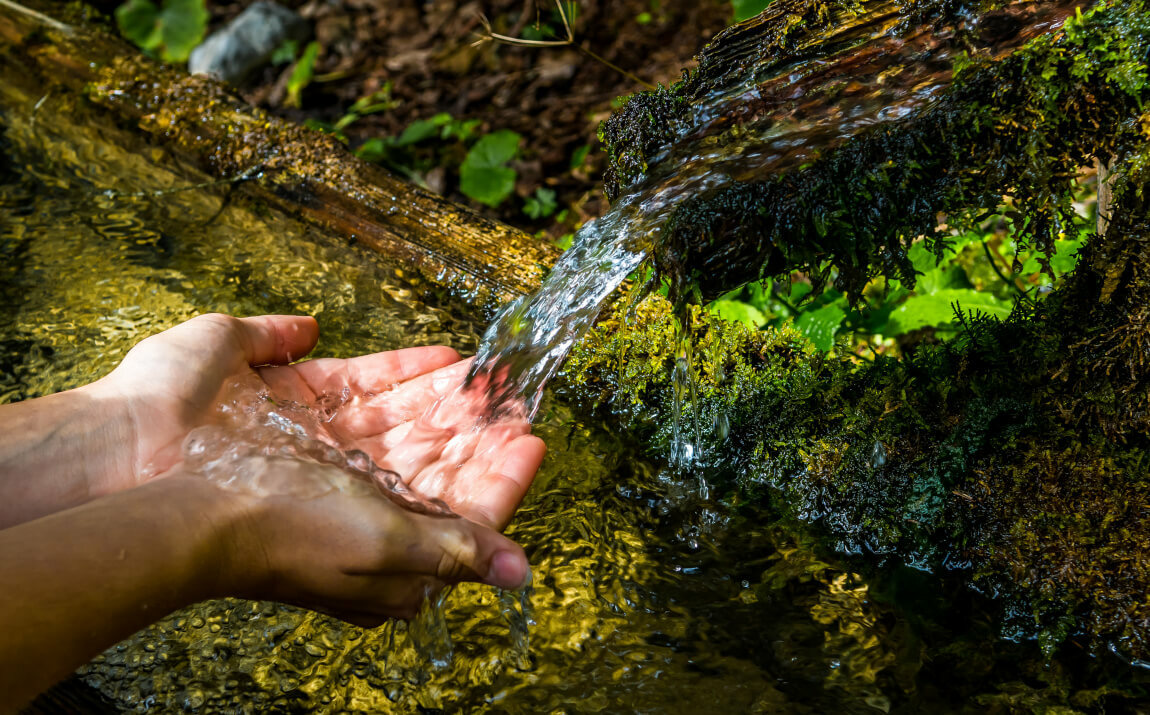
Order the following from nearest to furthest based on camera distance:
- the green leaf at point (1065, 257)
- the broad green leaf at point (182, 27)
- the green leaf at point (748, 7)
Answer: the green leaf at point (1065, 257), the green leaf at point (748, 7), the broad green leaf at point (182, 27)

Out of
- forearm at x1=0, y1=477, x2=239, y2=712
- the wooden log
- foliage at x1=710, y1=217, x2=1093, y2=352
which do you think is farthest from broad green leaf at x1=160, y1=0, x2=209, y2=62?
forearm at x1=0, y1=477, x2=239, y2=712

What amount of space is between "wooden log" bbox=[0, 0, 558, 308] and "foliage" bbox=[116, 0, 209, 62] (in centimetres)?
196

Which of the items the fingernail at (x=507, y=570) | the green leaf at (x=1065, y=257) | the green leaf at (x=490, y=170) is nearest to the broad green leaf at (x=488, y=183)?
the green leaf at (x=490, y=170)

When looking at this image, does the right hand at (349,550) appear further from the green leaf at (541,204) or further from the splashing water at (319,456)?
the green leaf at (541,204)

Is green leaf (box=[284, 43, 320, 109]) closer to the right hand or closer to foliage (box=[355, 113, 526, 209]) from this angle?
foliage (box=[355, 113, 526, 209])

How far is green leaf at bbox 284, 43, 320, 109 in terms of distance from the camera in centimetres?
579

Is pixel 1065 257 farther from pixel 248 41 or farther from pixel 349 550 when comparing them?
pixel 248 41

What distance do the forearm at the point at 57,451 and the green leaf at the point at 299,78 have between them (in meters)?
4.41

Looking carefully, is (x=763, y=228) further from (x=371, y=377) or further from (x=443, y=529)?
(x=371, y=377)

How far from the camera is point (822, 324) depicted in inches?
106

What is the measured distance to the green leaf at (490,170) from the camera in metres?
4.54

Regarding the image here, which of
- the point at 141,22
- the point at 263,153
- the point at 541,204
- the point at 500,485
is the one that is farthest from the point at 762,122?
the point at 141,22

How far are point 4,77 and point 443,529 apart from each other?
442 cm

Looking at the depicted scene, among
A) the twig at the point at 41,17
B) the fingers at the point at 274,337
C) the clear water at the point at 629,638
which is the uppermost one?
the twig at the point at 41,17
